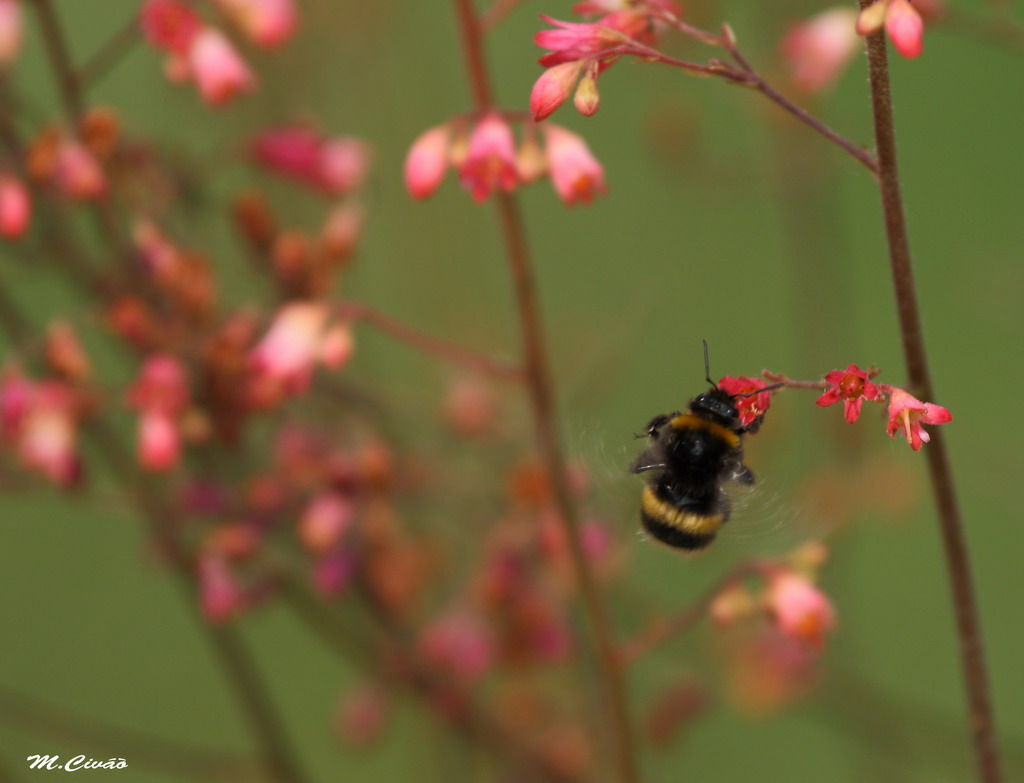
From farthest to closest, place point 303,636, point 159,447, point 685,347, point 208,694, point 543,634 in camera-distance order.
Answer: point 303,636 → point 208,694 → point 685,347 → point 543,634 → point 159,447

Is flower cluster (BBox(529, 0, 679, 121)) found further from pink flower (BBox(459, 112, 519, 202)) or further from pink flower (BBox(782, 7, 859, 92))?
pink flower (BBox(782, 7, 859, 92))

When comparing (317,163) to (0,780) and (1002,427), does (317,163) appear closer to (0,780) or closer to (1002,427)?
(0,780)

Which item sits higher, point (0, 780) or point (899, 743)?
point (899, 743)

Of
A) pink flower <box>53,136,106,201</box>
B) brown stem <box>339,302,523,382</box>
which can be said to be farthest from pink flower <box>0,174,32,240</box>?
brown stem <box>339,302,523,382</box>

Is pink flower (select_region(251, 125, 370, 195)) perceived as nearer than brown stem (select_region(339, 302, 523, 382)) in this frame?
No

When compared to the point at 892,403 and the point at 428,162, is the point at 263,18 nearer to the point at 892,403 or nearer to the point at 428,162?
the point at 428,162

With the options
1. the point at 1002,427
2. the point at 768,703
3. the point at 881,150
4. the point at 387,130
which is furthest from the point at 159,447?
the point at 1002,427

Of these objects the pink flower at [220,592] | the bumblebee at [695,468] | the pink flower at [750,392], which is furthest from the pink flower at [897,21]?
the pink flower at [220,592]
